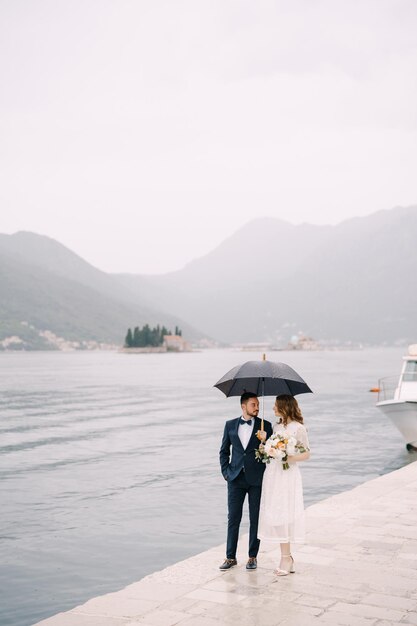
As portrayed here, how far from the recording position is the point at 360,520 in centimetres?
1123

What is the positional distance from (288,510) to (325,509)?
4625mm

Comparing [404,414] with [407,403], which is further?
[404,414]

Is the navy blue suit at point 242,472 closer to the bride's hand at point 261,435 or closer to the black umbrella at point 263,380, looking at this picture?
the bride's hand at point 261,435

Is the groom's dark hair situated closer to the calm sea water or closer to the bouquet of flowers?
the bouquet of flowers

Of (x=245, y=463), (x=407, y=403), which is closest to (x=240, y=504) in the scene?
(x=245, y=463)

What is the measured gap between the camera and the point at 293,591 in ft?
24.5

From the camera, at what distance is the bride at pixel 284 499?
7941 millimetres

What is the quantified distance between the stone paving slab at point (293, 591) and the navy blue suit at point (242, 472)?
0.64 meters

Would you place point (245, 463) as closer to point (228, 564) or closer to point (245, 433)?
point (245, 433)

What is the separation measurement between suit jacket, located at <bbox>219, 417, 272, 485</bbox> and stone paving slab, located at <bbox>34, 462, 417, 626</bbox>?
115 centimetres

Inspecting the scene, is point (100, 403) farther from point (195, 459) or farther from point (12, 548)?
point (12, 548)

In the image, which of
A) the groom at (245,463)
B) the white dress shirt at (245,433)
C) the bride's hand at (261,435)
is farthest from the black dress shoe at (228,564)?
the bride's hand at (261,435)

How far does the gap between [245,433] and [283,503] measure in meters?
0.89

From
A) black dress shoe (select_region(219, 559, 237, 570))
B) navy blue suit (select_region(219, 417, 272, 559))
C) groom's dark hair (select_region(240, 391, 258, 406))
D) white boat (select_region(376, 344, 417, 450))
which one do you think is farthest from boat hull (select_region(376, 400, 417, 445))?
groom's dark hair (select_region(240, 391, 258, 406))
